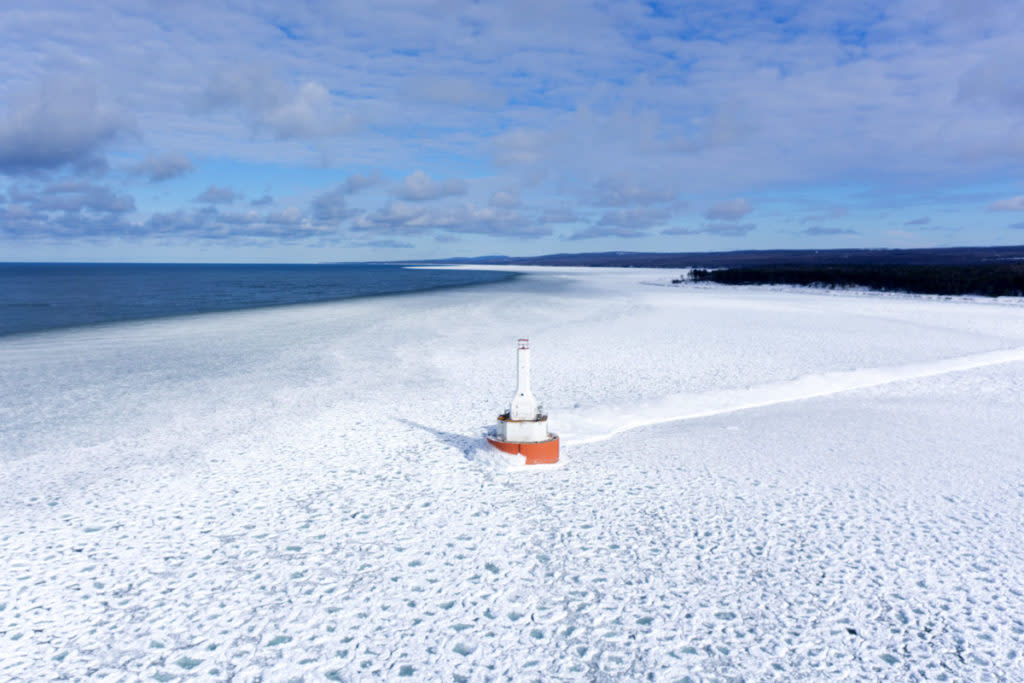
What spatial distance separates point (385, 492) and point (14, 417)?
579 cm

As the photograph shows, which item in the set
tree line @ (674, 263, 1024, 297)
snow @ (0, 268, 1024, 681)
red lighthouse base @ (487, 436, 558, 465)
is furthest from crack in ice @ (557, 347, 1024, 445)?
tree line @ (674, 263, 1024, 297)

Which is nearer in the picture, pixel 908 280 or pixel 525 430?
pixel 525 430

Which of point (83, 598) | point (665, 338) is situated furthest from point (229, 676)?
point (665, 338)

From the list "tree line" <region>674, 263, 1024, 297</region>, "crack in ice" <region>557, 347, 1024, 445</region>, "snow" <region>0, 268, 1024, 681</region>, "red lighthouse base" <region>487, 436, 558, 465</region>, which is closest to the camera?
"snow" <region>0, 268, 1024, 681</region>

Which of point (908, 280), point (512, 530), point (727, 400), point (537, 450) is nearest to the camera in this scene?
point (512, 530)

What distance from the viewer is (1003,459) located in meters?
6.06

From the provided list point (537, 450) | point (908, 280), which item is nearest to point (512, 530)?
point (537, 450)

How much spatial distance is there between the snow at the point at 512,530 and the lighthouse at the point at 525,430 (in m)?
0.18

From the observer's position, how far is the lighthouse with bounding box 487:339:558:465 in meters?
5.79

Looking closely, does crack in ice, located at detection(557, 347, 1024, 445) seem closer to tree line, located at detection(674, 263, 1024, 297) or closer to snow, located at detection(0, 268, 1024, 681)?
snow, located at detection(0, 268, 1024, 681)

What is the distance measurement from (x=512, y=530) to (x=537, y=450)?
4.66 ft

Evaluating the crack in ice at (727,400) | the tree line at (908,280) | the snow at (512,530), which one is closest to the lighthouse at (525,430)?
the snow at (512,530)

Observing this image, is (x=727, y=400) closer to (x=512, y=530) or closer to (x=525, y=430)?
(x=525, y=430)

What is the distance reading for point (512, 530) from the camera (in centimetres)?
443
